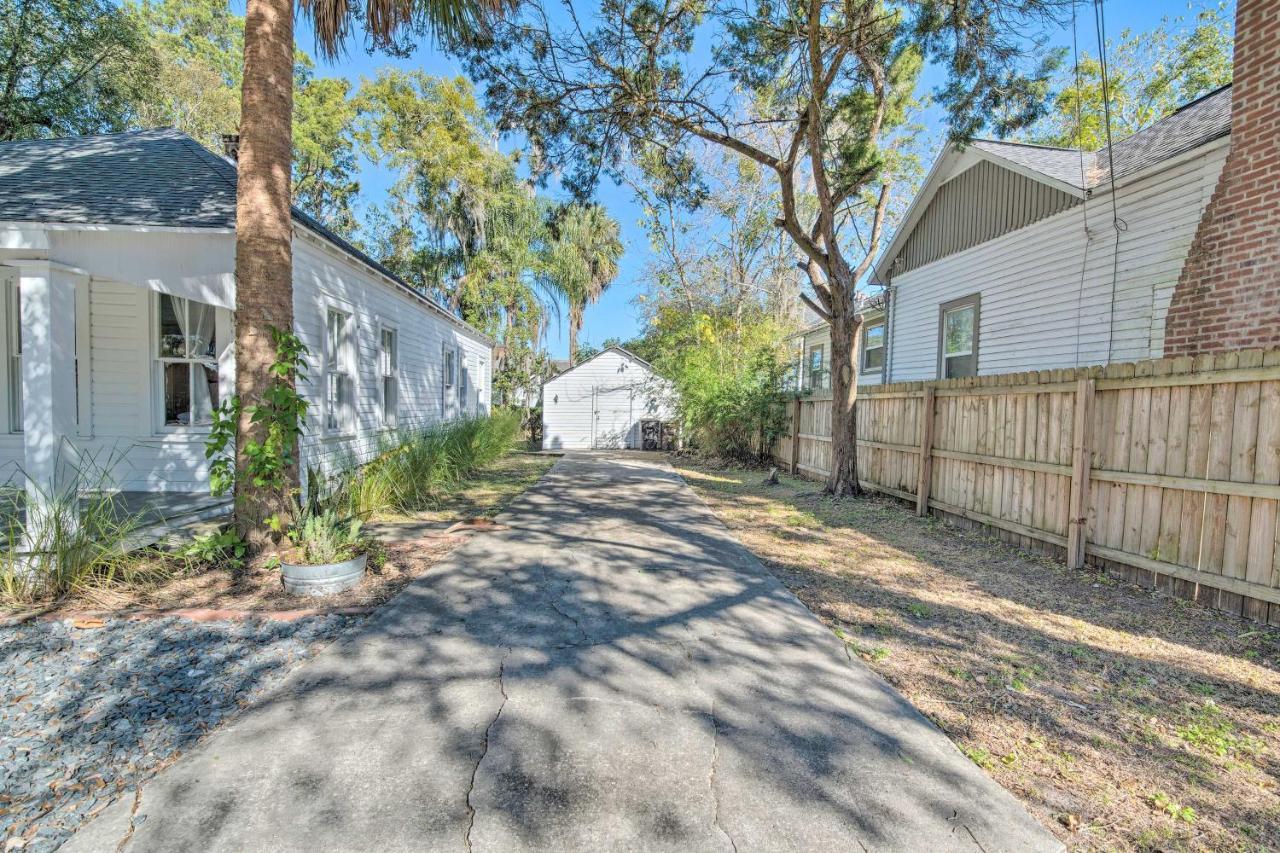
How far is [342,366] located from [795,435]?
8.50 meters

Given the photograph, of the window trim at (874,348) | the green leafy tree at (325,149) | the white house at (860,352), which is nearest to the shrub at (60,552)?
the white house at (860,352)

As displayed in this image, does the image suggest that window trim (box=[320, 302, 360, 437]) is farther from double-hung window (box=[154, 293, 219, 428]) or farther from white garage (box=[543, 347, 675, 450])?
white garage (box=[543, 347, 675, 450])

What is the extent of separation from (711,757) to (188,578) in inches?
166

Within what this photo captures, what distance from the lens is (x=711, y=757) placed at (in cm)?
241

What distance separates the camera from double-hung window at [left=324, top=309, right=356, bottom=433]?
27.1 feet

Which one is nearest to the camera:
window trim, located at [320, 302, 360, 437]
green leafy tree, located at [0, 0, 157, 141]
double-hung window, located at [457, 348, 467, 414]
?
window trim, located at [320, 302, 360, 437]

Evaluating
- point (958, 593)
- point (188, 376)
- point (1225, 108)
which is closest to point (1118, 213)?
point (1225, 108)

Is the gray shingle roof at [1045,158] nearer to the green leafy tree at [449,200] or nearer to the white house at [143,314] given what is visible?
the white house at [143,314]

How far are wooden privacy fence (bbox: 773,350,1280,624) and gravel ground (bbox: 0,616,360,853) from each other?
5.84 m

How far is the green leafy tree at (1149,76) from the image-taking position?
17.5 metres

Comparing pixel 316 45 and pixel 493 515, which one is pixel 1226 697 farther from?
pixel 316 45

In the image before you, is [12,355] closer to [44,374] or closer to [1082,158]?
[44,374]

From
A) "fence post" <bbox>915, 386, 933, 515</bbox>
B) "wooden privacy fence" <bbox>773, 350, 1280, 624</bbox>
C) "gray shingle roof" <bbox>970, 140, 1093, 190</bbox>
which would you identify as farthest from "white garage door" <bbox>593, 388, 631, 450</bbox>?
"wooden privacy fence" <bbox>773, 350, 1280, 624</bbox>

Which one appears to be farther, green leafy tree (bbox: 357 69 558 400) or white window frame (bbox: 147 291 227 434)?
green leafy tree (bbox: 357 69 558 400)
